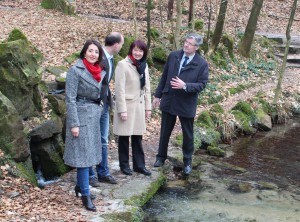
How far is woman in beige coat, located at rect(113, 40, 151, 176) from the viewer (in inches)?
254

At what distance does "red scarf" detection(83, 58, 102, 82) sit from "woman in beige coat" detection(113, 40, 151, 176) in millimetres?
913

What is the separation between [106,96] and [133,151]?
3.64 feet

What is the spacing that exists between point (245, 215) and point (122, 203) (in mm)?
1673

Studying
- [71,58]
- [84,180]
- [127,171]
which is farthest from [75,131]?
[71,58]

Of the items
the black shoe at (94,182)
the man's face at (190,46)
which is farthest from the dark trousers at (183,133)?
the black shoe at (94,182)

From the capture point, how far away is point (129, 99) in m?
6.59

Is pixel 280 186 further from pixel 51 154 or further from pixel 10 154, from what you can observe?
pixel 10 154

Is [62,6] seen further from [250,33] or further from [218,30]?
[250,33]

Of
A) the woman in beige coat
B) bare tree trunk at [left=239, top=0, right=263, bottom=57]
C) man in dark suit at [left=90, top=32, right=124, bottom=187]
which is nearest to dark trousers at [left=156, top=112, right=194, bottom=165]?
the woman in beige coat

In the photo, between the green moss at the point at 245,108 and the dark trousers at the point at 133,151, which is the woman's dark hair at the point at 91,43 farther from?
the green moss at the point at 245,108

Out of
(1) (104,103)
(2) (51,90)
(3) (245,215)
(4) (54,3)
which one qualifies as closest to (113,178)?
(1) (104,103)

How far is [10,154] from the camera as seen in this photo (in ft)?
20.2

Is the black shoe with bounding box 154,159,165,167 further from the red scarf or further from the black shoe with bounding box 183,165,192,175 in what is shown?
the red scarf

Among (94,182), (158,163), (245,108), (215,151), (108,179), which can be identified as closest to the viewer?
(94,182)
